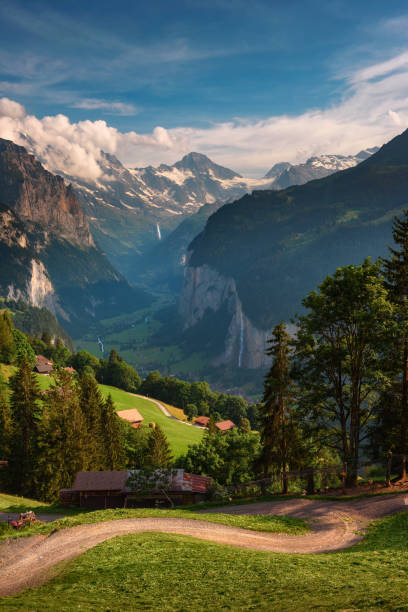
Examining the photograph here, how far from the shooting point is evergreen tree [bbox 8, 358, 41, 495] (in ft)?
174


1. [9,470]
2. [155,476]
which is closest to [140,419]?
[9,470]

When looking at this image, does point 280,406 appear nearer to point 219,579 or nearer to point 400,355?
point 400,355

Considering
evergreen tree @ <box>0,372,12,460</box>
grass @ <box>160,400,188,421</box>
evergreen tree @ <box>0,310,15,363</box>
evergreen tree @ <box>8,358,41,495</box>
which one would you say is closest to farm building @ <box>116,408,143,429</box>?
grass @ <box>160,400,188,421</box>

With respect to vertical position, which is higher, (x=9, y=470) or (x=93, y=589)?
(x=93, y=589)

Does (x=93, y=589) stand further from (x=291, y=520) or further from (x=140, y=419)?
(x=140, y=419)

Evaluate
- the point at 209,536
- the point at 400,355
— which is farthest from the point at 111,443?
the point at 400,355

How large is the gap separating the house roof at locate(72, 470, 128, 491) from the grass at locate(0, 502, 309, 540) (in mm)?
14069

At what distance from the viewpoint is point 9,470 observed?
176 feet

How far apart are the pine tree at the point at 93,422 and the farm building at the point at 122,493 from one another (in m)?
11.8

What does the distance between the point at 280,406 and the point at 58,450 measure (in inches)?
1212

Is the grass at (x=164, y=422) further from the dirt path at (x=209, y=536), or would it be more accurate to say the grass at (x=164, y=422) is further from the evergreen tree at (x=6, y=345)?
the dirt path at (x=209, y=536)

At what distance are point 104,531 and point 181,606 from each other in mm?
11673

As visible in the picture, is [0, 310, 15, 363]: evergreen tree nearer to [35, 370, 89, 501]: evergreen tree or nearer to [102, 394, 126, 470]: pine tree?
[102, 394, 126, 470]: pine tree

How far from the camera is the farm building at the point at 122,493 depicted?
40.5 meters
